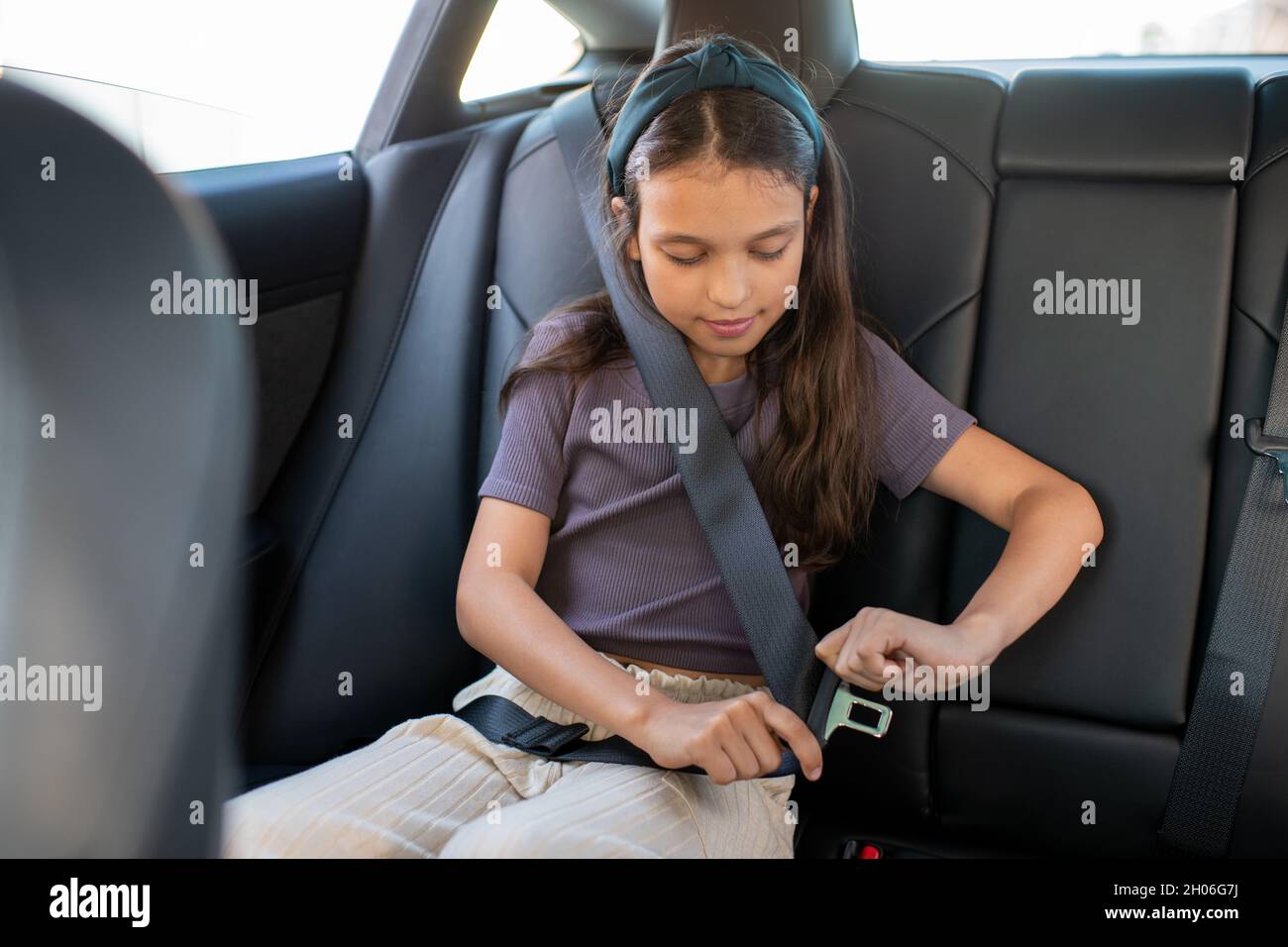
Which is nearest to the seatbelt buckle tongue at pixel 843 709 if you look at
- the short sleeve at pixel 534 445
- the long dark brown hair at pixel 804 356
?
the long dark brown hair at pixel 804 356

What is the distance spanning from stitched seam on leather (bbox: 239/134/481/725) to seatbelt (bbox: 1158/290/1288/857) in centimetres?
98

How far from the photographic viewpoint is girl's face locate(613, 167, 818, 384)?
1.09 metres

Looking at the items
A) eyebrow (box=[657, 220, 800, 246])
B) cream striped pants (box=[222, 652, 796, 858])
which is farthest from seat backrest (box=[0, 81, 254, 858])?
eyebrow (box=[657, 220, 800, 246])

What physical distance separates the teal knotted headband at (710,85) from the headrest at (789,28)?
13cm

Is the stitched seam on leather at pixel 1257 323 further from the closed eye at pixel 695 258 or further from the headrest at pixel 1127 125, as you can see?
the closed eye at pixel 695 258

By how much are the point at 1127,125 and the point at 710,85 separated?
462 mm

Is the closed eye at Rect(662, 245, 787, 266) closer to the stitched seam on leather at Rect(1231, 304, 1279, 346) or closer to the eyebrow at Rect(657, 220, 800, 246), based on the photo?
the eyebrow at Rect(657, 220, 800, 246)

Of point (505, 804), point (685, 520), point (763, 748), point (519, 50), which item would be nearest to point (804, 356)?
point (685, 520)

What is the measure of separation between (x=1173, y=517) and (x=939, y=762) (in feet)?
1.19

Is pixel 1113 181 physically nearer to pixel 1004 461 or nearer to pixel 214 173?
pixel 1004 461

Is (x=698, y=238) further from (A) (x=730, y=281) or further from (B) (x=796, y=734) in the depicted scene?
(B) (x=796, y=734)

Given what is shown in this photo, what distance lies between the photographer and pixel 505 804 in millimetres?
1093

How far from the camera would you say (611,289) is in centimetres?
130
